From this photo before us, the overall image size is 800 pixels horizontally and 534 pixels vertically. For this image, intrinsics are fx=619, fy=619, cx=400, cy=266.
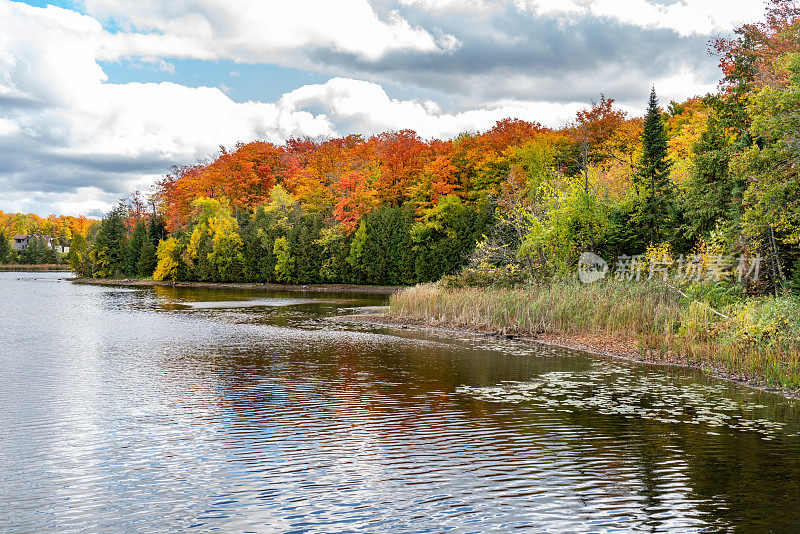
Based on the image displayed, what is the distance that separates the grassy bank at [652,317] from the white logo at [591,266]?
3884 mm

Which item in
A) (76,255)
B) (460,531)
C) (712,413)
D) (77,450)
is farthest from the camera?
(76,255)

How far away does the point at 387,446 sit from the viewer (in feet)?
34.6

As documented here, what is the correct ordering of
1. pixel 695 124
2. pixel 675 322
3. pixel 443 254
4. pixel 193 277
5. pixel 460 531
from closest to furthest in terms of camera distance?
pixel 460 531 → pixel 675 322 → pixel 695 124 → pixel 443 254 → pixel 193 277

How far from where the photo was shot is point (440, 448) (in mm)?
10406

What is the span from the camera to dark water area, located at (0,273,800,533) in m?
7.61

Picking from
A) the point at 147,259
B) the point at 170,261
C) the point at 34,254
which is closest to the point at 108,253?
the point at 147,259

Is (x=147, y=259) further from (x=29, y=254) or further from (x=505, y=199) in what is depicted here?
(x=29, y=254)

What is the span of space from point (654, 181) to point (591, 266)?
6991mm

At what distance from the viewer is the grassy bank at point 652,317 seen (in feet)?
56.5

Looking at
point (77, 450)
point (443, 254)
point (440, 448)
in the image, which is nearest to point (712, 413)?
point (440, 448)

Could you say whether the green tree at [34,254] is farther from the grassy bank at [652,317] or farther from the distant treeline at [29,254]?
the grassy bank at [652,317]

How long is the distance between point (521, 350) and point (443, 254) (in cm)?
3927

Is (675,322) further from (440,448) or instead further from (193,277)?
(193,277)

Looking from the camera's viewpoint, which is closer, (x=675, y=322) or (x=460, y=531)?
(x=460, y=531)
